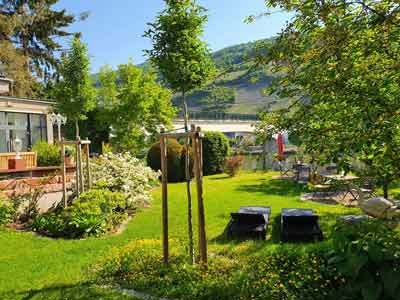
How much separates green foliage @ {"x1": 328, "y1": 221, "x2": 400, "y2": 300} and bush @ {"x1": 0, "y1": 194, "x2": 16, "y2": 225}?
24.6 ft

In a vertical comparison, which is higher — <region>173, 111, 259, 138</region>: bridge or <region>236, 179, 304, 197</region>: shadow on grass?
<region>173, 111, 259, 138</region>: bridge

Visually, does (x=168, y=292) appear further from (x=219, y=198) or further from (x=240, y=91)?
(x=240, y=91)

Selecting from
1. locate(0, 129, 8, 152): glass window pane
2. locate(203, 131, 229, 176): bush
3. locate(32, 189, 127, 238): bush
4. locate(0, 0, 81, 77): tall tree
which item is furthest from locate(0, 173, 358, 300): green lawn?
locate(0, 0, 81, 77): tall tree

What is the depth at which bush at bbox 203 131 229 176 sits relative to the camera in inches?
831

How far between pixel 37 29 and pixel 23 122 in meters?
13.6

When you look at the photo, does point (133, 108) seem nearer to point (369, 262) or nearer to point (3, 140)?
point (3, 140)

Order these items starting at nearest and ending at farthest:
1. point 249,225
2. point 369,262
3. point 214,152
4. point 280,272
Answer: point 369,262 < point 280,272 < point 249,225 < point 214,152

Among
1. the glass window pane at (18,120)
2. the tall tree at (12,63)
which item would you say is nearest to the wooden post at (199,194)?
the glass window pane at (18,120)

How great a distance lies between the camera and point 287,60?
4199 millimetres

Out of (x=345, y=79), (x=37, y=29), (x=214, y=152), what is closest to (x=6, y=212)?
(x=345, y=79)

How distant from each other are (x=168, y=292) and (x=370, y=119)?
9.55 ft

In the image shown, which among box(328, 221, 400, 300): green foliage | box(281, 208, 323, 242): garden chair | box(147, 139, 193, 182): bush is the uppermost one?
box(147, 139, 193, 182): bush

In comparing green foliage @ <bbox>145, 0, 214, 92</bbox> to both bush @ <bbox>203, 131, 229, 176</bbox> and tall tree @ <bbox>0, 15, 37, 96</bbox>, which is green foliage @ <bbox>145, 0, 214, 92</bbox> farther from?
tall tree @ <bbox>0, 15, 37, 96</bbox>

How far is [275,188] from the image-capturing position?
14.8m
